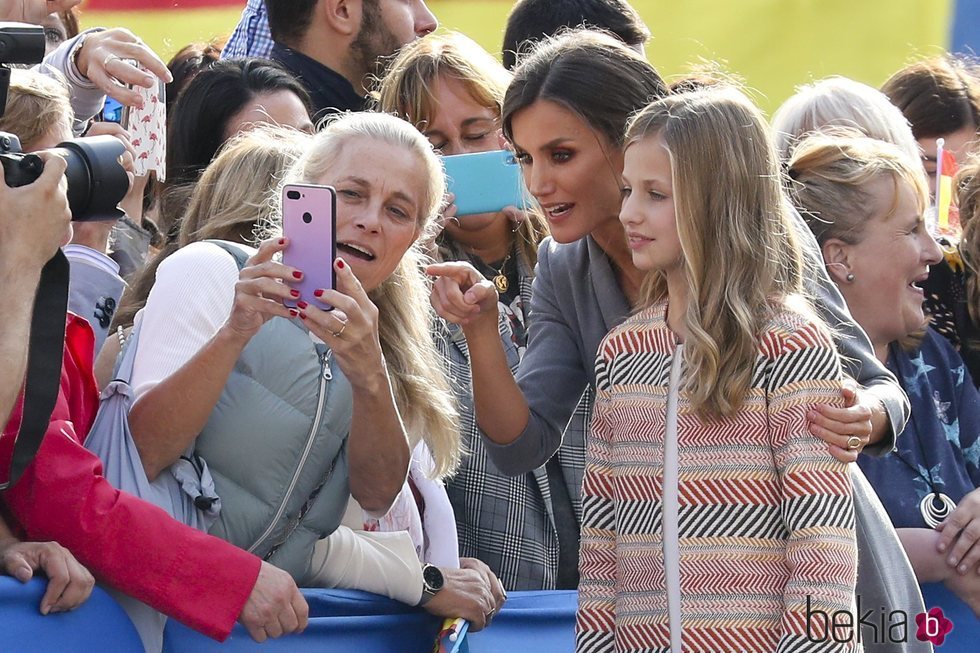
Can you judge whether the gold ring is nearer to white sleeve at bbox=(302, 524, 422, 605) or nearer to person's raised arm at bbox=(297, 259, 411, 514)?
person's raised arm at bbox=(297, 259, 411, 514)

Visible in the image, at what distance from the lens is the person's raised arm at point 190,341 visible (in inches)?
98.4

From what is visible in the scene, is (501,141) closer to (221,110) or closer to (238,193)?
(221,110)

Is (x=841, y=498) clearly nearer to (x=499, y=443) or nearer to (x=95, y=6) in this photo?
(x=499, y=443)

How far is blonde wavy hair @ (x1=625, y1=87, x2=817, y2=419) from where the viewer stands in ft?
8.41

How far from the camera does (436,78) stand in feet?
12.9

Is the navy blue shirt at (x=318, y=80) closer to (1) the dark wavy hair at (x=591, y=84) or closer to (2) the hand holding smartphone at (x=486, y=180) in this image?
(2) the hand holding smartphone at (x=486, y=180)

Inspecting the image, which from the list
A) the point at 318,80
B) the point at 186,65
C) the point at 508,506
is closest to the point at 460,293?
A: the point at 508,506

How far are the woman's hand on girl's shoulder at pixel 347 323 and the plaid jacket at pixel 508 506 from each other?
34.0 inches

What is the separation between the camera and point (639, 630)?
103 inches

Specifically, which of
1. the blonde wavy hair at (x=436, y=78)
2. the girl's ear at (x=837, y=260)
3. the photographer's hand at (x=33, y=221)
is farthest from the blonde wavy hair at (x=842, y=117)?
the photographer's hand at (x=33, y=221)

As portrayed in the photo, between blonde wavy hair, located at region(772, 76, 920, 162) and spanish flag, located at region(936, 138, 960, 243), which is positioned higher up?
blonde wavy hair, located at region(772, 76, 920, 162)

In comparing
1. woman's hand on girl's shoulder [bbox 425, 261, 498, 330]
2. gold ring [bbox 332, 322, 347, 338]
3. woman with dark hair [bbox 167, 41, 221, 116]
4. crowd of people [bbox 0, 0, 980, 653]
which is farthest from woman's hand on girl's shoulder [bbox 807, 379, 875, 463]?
woman with dark hair [bbox 167, 41, 221, 116]

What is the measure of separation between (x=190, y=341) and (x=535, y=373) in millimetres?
820

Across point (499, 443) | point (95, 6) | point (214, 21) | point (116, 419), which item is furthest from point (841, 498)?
point (95, 6)
